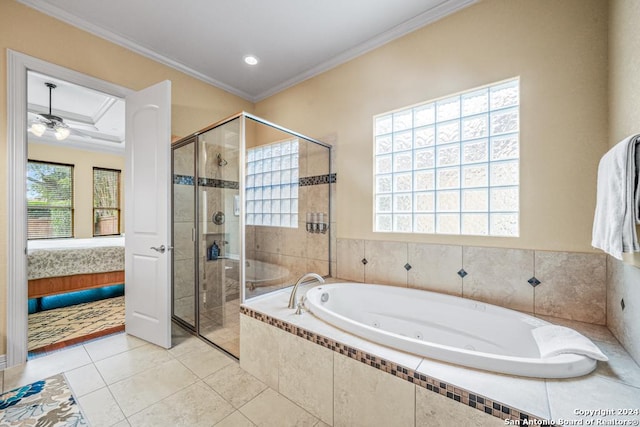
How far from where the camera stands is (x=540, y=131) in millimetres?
1694

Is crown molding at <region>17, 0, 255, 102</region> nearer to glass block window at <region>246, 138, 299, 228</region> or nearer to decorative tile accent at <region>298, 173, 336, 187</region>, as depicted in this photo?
glass block window at <region>246, 138, 299, 228</region>

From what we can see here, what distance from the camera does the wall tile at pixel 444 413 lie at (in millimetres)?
950

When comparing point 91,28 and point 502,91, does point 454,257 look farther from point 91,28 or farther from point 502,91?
point 91,28

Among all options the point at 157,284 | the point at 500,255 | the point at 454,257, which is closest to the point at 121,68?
the point at 157,284

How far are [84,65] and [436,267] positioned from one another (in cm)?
336

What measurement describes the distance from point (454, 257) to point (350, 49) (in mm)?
2125

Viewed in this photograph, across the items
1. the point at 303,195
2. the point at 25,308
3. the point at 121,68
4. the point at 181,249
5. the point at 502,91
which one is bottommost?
the point at 25,308

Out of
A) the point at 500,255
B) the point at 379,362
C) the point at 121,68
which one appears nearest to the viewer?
the point at 379,362

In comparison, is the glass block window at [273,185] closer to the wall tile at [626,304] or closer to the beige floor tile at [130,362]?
the beige floor tile at [130,362]

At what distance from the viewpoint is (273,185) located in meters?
2.61

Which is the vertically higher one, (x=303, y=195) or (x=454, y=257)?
(x=303, y=195)

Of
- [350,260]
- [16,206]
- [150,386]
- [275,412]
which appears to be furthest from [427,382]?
[16,206]

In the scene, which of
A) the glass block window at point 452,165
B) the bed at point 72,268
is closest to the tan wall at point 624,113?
the glass block window at point 452,165

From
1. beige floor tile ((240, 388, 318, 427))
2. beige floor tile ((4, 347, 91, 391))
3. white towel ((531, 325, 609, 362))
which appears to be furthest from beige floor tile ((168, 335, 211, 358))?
white towel ((531, 325, 609, 362))
